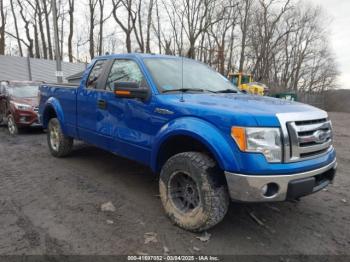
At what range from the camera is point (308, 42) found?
48344mm

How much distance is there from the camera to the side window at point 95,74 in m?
4.99

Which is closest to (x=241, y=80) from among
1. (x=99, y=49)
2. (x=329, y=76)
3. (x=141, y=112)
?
(x=99, y=49)

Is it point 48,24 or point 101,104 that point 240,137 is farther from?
point 48,24

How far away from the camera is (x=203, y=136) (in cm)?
310

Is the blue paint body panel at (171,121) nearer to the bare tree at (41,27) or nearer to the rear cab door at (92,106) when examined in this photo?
the rear cab door at (92,106)

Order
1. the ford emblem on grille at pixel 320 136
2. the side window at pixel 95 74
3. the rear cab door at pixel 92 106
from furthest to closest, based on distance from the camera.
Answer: the side window at pixel 95 74 → the rear cab door at pixel 92 106 → the ford emblem on grille at pixel 320 136

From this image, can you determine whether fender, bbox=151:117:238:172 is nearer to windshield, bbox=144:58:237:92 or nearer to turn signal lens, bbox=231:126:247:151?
turn signal lens, bbox=231:126:247:151

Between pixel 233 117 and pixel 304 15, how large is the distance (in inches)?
1934

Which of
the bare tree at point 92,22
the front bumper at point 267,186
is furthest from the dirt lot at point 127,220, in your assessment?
the bare tree at point 92,22

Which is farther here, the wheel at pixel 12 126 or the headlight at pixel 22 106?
the wheel at pixel 12 126

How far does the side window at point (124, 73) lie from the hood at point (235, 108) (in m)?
0.68

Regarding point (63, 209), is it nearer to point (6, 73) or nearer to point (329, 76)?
point (6, 73)

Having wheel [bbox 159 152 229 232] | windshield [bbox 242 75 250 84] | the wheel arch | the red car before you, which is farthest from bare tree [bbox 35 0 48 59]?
wheel [bbox 159 152 229 232]

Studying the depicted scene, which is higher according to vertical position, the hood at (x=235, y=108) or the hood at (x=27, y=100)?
the hood at (x=235, y=108)
